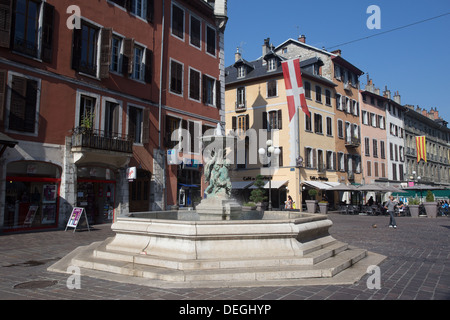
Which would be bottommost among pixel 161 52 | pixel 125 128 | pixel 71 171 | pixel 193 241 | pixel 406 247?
pixel 406 247

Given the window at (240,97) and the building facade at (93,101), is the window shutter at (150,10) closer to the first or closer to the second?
the building facade at (93,101)

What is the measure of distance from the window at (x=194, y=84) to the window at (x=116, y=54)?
5502mm

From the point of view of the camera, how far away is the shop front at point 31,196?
1366cm

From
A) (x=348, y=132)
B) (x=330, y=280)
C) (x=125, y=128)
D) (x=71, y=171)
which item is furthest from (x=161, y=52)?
(x=348, y=132)

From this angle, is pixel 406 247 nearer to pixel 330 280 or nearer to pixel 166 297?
pixel 330 280

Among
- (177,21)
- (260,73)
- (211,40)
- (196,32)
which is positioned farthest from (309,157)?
(177,21)

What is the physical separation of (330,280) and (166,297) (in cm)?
265

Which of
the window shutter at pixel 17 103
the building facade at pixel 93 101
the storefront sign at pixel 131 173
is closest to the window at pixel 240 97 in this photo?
the building facade at pixel 93 101

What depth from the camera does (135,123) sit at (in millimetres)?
19328

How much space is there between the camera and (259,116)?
34.6 m

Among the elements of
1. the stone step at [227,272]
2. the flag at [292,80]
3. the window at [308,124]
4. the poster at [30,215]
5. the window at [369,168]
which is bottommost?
the stone step at [227,272]

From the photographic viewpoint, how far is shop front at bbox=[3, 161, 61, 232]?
13.7 meters

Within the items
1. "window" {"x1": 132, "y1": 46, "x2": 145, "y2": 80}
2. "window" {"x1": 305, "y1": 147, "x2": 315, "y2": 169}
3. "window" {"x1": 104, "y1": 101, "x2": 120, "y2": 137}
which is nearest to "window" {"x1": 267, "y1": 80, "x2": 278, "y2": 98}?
"window" {"x1": 305, "y1": 147, "x2": 315, "y2": 169}

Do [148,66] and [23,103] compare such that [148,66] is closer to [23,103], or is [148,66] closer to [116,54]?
[116,54]
